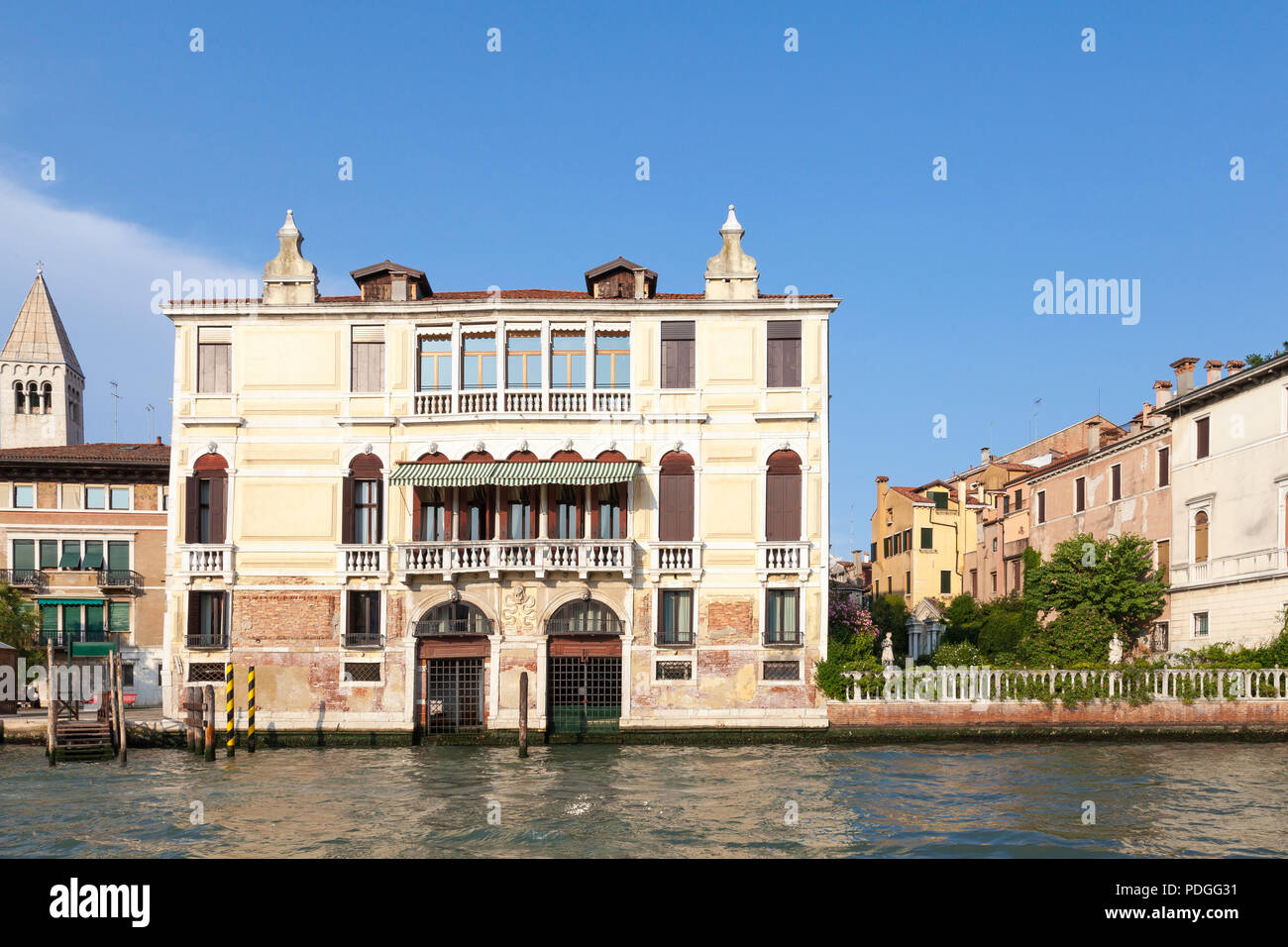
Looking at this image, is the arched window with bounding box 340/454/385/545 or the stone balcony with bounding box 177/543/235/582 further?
the arched window with bounding box 340/454/385/545

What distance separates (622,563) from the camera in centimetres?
2808

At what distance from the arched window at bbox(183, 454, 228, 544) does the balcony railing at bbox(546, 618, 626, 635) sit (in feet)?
26.1

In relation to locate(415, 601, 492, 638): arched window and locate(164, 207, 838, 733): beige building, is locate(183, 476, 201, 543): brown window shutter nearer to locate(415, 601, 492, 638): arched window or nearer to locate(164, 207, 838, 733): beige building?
locate(164, 207, 838, 733): beige building

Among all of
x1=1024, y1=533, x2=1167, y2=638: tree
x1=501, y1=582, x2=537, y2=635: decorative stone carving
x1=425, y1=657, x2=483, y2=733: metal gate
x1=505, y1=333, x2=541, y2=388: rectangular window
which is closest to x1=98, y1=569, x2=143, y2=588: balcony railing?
x1=425, y1=657, x2=483, y2=733: metal gate

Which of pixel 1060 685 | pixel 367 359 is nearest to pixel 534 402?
pixel 367 359

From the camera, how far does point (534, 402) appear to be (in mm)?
28656

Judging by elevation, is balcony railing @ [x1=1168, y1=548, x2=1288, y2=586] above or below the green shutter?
above

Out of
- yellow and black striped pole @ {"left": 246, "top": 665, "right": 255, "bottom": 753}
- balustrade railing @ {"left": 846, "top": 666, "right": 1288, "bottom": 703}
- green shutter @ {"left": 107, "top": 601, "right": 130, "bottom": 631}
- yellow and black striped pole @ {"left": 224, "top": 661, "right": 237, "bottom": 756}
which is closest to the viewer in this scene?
yellow and black striped pole @ {"left": 224, "top": 661, "right": 237, "bottom": 756}

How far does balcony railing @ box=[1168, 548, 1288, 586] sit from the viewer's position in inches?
1200

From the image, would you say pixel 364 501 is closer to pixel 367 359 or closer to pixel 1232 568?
pixel 367 359

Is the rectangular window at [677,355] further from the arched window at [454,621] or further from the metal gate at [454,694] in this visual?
→ the metal gate at [454,694]

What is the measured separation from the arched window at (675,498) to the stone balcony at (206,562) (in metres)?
9.89
